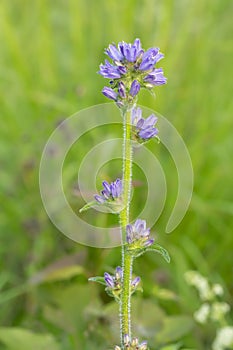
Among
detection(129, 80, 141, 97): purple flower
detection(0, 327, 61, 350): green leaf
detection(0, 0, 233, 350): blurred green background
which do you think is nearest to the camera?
detection(129, 80, 141, 97): purple flower

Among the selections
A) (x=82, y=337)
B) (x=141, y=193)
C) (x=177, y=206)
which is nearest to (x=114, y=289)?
(x=82, y=337)

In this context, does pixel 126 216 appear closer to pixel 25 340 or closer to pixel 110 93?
pixel 110 93

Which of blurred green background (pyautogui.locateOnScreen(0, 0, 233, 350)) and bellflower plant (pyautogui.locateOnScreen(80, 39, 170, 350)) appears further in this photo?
blurred green background (pyautogui.locateOnScreen(0, 0, 233, 350))

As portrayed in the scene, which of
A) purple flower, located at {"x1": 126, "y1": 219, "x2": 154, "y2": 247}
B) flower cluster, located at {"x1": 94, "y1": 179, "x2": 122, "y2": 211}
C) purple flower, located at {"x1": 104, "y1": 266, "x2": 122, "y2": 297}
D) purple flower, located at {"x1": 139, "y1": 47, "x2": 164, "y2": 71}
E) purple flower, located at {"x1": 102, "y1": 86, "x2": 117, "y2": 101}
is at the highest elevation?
purple flower, located at {"x1": 139, "y1": 47, "x2": 164, "y2": 71}

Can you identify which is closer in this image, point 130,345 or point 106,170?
point 130,345

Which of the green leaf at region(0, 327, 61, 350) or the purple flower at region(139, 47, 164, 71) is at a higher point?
the purple flower at region(139, 47, 164, 71)

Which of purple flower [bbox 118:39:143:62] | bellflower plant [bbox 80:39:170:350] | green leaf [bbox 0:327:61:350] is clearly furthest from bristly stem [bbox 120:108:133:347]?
green leaf [bbox 0:327:61:350]

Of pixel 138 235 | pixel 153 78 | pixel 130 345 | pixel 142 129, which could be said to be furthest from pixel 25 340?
pixel 153 78

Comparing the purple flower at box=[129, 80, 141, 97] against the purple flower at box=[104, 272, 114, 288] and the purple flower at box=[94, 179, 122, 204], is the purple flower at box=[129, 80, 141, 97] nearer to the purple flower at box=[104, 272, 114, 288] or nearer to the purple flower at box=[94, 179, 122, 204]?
the purple flower at box=[94, 179, 122, 204]

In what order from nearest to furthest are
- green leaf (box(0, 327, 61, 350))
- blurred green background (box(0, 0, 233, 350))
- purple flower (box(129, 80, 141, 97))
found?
purple flower (box(129, 80, 141, 97)) → green leaf (box(0, 327, 61, 350)) → blurred green background (box(0, 0, 233, 350))
